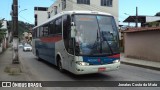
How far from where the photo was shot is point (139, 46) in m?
24.8

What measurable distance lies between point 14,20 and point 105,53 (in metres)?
8.69

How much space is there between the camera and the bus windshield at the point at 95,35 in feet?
39.6

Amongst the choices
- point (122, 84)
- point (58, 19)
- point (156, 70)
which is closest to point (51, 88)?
point (122, 84)

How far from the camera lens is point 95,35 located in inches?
485

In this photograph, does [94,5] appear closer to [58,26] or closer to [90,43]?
[58,26]

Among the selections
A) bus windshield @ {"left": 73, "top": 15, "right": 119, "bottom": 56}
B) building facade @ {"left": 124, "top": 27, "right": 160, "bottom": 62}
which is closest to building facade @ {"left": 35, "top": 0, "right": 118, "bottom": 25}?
building facade @ {"left": 124, "top": 27, "right": 160, "bottom": 62}

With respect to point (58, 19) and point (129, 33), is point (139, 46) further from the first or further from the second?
point (58, 19)

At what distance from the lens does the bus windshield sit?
39.6 feet

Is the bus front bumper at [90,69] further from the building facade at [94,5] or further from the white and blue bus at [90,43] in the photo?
the building facade at [94,5]

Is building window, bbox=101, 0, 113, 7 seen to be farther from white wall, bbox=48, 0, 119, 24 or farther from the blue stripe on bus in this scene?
the blue stripe on bus

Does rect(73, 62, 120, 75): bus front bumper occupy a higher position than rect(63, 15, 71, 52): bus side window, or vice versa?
rect(63, 15, 71, 52): bus side window

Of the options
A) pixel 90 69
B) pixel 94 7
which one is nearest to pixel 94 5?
pixel 94 7

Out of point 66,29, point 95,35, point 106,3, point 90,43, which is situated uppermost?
point 106,3

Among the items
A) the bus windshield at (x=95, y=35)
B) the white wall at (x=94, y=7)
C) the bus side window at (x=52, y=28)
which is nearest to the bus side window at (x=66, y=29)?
the bus windshield at (x=95, y=35)
